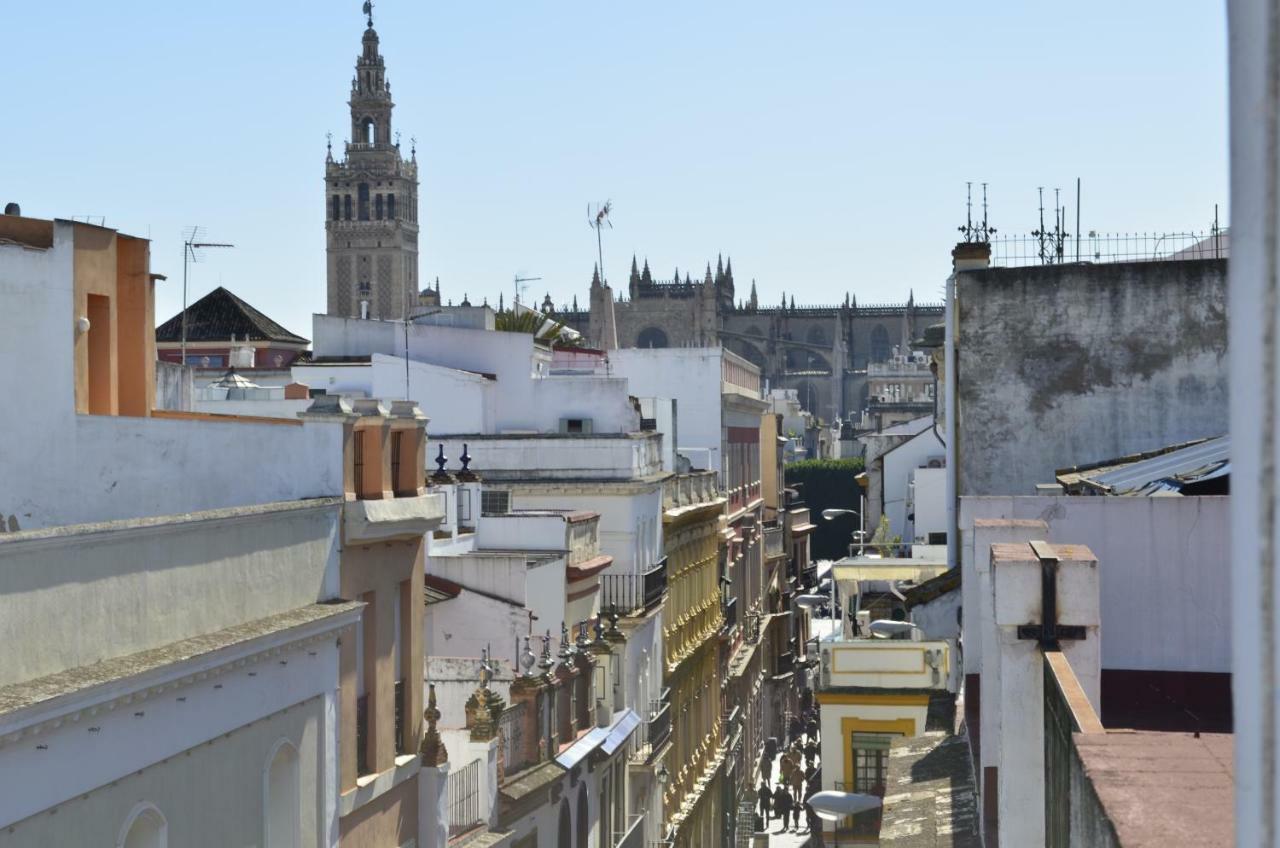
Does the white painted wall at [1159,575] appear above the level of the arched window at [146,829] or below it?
above

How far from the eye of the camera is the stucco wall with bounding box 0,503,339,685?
384 inches

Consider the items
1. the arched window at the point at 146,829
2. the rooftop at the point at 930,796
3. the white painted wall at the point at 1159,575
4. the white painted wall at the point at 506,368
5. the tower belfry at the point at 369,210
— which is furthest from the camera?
the tower belfry at the point at 369,210

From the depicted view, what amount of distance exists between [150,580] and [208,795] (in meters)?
1.47

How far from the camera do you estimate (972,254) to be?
24.2 m

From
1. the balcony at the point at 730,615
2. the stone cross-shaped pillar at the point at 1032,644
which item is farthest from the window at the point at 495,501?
the stone cross-shaped pillar at the point at 1032,644

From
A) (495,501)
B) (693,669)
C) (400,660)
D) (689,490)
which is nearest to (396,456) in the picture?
(400,660)

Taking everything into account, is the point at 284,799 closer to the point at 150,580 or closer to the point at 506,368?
the point at 150,580

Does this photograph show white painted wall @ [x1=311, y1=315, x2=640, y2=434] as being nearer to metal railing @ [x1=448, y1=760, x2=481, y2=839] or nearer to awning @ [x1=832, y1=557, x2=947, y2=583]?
awning @ [x1=832, y1=557, x2=947, y2=583]

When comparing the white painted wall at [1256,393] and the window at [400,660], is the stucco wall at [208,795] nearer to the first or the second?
the window at [400,660]

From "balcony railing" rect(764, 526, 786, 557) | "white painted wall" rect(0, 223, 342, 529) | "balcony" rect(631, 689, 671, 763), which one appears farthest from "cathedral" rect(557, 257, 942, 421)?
"white painted wall" rect(0, 223, 342, 529)

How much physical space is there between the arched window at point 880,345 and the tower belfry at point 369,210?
3441 cm

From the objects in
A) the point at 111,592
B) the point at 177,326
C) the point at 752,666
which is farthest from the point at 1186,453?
the point at 177,326

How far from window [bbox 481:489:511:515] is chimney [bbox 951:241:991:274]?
8.71 metres

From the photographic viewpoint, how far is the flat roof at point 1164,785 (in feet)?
16.1
